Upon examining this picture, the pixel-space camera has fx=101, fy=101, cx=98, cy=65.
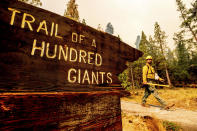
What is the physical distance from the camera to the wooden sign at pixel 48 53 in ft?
2.44

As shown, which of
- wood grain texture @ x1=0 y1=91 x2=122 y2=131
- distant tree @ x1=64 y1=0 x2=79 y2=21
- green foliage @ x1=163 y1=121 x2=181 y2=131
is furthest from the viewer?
distant tree @ x1=64 y1=0 x2=79 y2=21

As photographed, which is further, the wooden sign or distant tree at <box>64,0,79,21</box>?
distant tree at <box>64,0,79,21</box>

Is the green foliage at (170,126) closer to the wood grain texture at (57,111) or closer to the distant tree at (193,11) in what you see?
the wood grain texture at (57,111)

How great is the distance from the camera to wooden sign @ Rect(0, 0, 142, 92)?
2.44ft

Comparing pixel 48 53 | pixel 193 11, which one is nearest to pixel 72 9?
pixel 48 53

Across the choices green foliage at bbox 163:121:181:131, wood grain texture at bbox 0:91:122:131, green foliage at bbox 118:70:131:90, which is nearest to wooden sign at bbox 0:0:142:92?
wood grain texture at bbox 0:91:122:131

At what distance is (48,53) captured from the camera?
895mm

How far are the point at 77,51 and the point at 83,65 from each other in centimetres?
16

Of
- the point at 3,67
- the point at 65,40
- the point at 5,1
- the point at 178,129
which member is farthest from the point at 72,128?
the point at 178,129

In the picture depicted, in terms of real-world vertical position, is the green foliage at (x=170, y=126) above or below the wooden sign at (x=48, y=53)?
below

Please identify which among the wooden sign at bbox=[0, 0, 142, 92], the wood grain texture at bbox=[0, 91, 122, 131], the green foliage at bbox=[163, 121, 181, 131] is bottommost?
the green foliage at bbox=[163, 121, 181, 131]

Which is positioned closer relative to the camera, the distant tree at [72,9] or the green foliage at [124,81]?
the green foliage at [124,81]

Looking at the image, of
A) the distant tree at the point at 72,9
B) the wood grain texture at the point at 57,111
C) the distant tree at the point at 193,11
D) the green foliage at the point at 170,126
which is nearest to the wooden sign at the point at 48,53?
the wood grain texture at the point at 57,111

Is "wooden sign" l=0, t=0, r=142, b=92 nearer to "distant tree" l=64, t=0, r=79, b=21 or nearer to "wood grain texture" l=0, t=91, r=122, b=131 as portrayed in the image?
"wood grain texture" l=0, t=91, r=122, b=131
